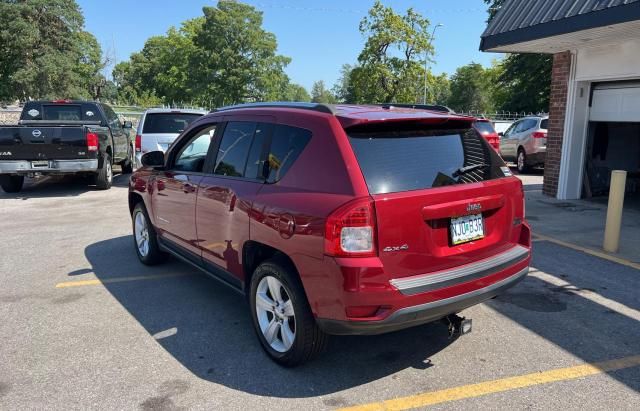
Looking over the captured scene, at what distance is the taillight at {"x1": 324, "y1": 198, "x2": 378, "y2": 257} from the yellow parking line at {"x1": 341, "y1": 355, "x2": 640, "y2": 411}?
920mm

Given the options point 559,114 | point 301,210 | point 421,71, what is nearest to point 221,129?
point 301,210

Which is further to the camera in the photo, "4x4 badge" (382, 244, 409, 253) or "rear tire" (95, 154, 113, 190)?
"rear tire" (95, 154, 113, 190)

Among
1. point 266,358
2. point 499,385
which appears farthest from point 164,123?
point 499,385

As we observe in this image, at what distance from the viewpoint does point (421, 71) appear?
→ 45031 millimetres

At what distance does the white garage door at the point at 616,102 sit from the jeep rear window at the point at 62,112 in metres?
11.7

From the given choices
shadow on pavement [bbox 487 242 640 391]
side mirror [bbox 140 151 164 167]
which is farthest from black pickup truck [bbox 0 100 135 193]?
shadow on pavement [bbox 487 242 640 391]

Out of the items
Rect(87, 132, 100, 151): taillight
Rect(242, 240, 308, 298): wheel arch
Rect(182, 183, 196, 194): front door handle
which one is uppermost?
Rect(87, 132, 100, 151): taillight

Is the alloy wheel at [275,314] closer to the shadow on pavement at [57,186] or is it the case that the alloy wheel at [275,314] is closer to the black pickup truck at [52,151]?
the black pickup truck at [52,151]

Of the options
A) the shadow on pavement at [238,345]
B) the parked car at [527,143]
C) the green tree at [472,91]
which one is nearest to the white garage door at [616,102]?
the parked car at [527,143]

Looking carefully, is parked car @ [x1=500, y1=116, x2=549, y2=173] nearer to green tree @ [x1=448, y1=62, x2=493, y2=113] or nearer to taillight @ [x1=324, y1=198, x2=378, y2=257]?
taillight @ [x1=324, y1=198, x2=378, y2=257]

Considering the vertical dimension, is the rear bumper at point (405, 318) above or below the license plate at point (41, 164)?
below

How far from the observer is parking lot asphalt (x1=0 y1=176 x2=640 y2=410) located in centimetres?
306

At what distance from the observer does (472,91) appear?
85.2 m

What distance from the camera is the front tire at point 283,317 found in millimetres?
3174
